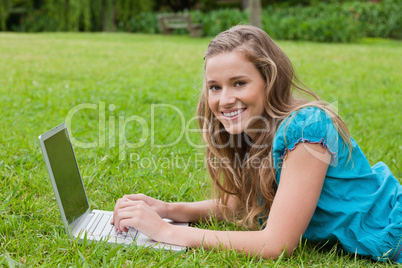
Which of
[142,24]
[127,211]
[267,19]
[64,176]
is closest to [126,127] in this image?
[64,176]

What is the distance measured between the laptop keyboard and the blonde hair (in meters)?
0.52

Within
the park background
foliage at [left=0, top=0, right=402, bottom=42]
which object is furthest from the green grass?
foliage at [left=0, top=0, right=402, bottom=42]

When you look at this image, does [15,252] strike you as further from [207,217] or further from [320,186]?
[320,186]

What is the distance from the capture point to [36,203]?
2.34 meters

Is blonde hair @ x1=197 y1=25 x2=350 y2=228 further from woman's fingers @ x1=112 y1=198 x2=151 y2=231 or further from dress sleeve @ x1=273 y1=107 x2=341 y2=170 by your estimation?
woman's fingers @ x1=112 y1=198 x2=151 y2=231

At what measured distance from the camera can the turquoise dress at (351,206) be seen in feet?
6.19

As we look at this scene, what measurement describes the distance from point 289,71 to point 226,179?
63 centimetres

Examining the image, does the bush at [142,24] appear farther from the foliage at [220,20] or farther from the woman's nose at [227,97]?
the woman's nose at [227,97]

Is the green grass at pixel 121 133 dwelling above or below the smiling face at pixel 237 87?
below

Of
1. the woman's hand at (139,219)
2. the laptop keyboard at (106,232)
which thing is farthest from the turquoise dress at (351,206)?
the laptop keyboard at (106,232)

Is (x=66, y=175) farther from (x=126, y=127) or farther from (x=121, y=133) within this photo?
(x=126, y=127)

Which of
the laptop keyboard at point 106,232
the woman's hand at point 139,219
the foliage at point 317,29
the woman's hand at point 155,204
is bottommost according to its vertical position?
the foliage at point 317,29

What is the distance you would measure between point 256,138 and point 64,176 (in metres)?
0.88

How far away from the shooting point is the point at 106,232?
2.05 meters
